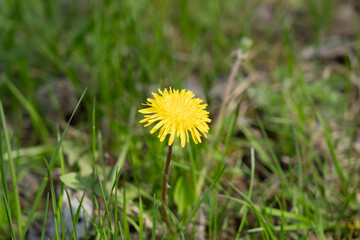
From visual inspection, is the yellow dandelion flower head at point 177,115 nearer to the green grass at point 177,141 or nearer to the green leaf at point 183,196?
the green grass at point 177,141

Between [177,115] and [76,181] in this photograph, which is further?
[76,181]

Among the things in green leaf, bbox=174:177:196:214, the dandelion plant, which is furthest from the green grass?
the dandelion plant

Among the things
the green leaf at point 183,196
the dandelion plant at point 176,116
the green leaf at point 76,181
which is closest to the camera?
the dandelion plant at point 176,116

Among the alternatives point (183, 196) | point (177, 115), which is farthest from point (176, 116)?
point (183, 196)

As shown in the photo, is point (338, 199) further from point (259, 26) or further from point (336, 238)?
point (259, 26)

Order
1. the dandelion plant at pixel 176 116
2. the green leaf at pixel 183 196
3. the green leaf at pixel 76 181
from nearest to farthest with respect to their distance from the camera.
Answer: the dandelion plant at pixel 176 116, the green leaf at pixel 76 181, the green leaf at pixel 183 196

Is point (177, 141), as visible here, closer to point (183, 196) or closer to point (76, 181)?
point (183, 196)

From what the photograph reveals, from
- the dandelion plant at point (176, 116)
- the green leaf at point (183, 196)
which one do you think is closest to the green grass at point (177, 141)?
the green leaf at point (183, 196)

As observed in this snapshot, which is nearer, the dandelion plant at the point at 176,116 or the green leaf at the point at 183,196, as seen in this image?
the dandelion plant at the point at 176,116
